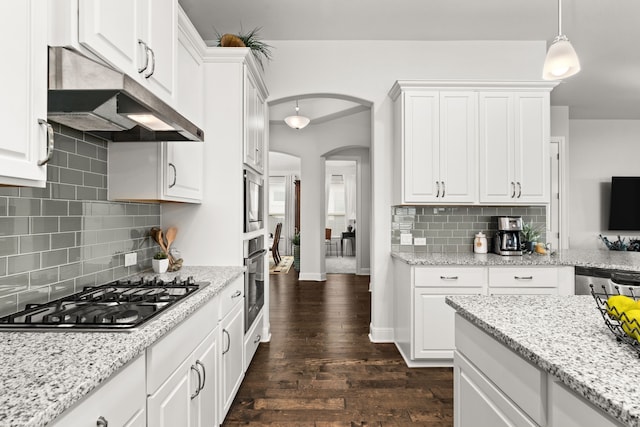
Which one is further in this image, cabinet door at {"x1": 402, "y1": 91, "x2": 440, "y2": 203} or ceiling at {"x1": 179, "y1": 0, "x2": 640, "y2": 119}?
cabinet door at {"x1": 402, "y1": 91, "x2": 440, "y2": 203}

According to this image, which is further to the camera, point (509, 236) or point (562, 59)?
point (509, 236)

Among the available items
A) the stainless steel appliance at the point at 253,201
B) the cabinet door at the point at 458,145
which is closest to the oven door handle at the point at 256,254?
the stainless steel appliance at the point at 253,201

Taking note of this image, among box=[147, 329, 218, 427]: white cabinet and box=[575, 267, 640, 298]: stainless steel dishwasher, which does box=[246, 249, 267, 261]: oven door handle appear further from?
box=[575, 267, 640, 298]: stainless steel dishwasher

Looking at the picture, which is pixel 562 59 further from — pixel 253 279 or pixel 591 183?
pixel 591 183

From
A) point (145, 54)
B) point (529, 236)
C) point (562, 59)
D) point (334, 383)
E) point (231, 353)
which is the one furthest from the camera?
point (529, 236)

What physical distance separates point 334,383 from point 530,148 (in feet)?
8.58

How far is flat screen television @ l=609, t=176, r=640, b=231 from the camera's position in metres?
6.01

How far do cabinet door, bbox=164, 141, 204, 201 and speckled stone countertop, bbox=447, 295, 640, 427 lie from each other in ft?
5.35

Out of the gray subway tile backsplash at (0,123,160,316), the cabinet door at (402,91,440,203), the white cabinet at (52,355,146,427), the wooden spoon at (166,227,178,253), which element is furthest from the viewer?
the cabinet door at (402,91,440,203)

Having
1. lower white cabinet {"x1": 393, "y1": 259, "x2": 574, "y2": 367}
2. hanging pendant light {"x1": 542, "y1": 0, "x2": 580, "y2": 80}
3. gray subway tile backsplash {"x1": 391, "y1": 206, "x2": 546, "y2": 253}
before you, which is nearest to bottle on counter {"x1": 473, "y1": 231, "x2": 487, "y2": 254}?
gray subway tile backsplash {"x1": 391, "y1": 206, "x2": 546, "y2": 253}

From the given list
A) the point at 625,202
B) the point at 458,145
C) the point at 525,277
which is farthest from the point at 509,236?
the point at 625,202

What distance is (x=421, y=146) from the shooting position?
3.30 meters

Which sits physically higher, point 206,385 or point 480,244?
point 480,244

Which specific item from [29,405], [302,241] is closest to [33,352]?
[29,405]
